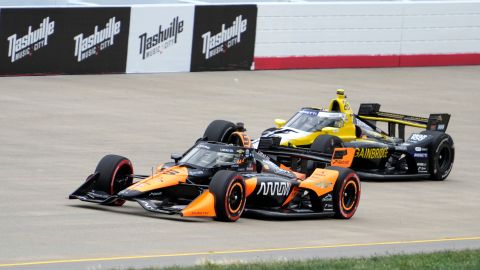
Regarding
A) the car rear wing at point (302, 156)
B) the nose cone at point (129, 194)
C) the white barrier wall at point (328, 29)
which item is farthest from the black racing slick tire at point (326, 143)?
the white barrier wall at point (328, 29)

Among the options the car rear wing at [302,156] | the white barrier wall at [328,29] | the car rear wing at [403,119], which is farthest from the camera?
the white barrier wall at [328,29]

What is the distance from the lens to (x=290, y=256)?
623 inches

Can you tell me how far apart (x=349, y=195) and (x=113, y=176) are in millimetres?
3388

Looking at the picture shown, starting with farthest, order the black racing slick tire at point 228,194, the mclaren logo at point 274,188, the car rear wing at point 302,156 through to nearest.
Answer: the car rear wing at point 302,156 → the mclaren logo at point 274,188 → the black racing slick tire at point 228,194

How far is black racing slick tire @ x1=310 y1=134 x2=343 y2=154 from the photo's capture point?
2209 centimetres

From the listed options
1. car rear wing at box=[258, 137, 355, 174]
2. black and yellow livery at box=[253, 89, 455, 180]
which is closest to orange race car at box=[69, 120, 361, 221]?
car rear wing at box=[258, 137, 355, 174]

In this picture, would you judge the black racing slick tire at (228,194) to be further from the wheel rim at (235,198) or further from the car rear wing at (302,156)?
the car rear wing at (302,156)

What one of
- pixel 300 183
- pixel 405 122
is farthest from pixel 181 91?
pixel 300 183

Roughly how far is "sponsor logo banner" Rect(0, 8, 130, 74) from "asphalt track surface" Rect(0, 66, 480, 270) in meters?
0.35

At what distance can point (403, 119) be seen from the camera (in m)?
25.2

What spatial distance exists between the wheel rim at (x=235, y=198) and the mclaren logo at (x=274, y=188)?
2.07 feet

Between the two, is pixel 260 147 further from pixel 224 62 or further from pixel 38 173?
pixel 224 62

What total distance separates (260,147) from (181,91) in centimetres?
1163

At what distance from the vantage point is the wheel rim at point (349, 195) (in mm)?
19453
